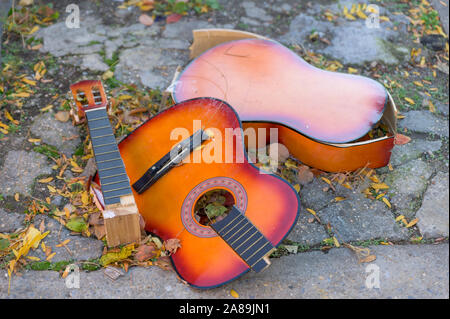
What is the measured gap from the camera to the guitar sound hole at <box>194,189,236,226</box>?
2477 mm

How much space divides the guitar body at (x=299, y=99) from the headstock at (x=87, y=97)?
448 mm

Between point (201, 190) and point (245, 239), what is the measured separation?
0.37 m

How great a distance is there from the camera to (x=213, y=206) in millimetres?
2510

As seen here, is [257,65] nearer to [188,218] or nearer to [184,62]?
[184,62]

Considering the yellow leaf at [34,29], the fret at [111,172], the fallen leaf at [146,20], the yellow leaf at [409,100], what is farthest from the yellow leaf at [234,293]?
the yellow leaf at [34,29]

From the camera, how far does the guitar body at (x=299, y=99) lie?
2.63 m

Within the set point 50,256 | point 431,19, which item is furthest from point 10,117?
point 431,19

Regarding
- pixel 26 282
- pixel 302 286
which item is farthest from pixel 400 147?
pixel 26 282

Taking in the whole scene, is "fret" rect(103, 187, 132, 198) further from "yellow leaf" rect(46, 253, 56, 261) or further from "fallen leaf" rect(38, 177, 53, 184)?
"fallen leaf" rect(38, 177, 53, 184)

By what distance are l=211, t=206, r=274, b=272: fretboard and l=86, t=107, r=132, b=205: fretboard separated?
48cm

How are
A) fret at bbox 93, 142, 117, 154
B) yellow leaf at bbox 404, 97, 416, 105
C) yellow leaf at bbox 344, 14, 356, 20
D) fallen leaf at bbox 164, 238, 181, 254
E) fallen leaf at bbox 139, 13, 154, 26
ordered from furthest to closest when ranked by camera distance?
yellow leaf at bbox 344, 14, 356, 20
fallen leaf at bbox 139, 13, 154, 26
yellow leaf at bbox 404, 97, 416, 105
fret at bbox 93, 142, 117, 154
fallen leaf at bbox 164, 238, 181, 254

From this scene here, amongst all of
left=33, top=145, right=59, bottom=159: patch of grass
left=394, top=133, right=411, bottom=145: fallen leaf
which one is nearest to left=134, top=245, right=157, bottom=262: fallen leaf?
left=33, top=145, right=59, bottom=159: patch of grass

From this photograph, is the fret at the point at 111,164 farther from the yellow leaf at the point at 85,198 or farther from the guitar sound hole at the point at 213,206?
the guitar sound hole at the point at 213,206

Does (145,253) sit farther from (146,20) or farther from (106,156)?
(146,20)
